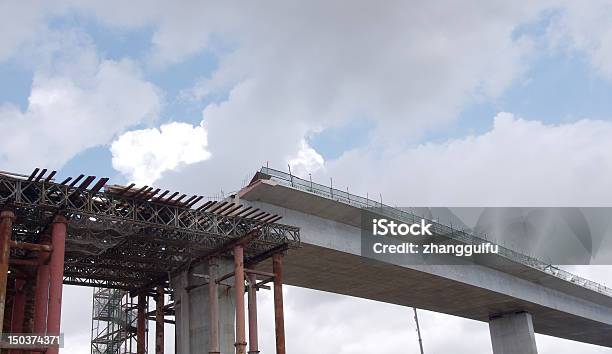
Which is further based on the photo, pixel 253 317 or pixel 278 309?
pixel 253 317

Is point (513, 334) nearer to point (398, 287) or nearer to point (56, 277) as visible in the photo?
point (398, 287)

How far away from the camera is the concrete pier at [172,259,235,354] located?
3741 centimetres

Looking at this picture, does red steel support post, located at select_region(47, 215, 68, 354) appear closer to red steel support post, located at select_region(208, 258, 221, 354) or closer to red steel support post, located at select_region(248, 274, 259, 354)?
red steel support post, located at select_region(208, 258, 221, 354)

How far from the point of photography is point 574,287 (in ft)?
199

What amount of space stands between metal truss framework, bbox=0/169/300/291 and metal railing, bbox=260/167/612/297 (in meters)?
2.62

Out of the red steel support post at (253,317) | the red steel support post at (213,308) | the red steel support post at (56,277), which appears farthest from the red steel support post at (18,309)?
the red steel support post at (253,317)

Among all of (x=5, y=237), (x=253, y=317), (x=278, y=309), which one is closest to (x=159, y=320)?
(x=253, y=317)

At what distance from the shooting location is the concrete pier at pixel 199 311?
123ft

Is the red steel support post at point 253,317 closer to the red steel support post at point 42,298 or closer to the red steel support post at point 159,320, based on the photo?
the red steel support post at point 159,320

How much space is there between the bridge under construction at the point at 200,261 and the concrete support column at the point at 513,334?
4.62m

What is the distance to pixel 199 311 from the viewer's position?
38.8 m

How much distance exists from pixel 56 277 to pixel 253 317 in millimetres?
12504

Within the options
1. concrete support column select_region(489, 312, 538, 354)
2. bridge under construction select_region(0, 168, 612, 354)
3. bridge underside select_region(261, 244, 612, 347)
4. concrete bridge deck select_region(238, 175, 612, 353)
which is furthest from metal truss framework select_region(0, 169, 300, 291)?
concrete support column select_region(489, 312, 538, 354)

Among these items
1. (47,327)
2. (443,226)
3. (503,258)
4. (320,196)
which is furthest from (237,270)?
(503,258)
